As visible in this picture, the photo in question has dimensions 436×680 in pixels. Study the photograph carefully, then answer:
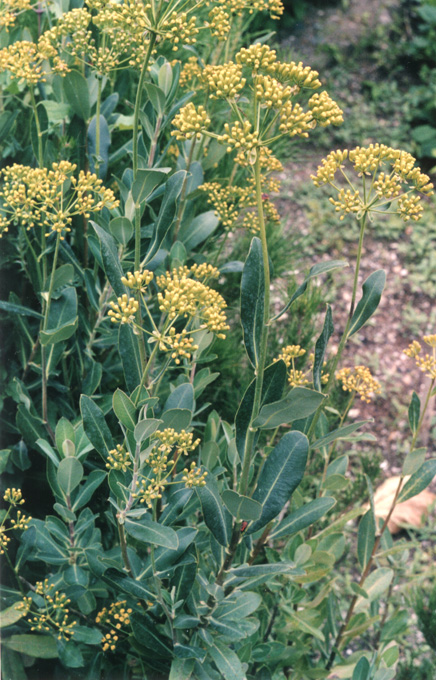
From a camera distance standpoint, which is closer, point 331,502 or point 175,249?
point 331,502

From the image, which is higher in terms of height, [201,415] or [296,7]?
[296,7]

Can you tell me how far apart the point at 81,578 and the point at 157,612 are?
0.65 feet

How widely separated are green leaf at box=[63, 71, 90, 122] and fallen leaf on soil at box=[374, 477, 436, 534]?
95.0 inches

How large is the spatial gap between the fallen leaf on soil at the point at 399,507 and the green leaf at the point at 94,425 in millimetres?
2308

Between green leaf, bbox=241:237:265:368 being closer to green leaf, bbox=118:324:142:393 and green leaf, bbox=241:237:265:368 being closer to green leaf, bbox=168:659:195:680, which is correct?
green leaf, bbox=118:324:142:393

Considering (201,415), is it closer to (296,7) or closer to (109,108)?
(109,108)

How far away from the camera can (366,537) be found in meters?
1.82

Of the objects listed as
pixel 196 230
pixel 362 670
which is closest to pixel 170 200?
pixel 196 230

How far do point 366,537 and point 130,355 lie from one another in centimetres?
88

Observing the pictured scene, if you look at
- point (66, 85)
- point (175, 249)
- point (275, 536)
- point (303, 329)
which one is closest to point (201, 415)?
point (303, 329)

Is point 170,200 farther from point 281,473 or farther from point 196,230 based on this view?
point 196,230

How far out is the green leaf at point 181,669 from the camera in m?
1.46

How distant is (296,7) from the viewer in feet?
19.6

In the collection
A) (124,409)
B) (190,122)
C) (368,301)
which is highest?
(190,122)
